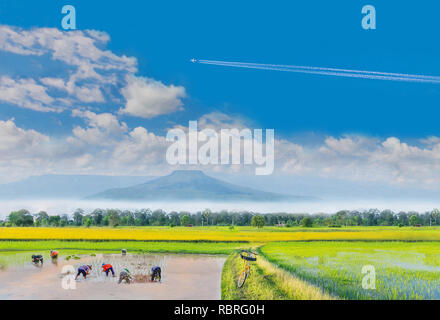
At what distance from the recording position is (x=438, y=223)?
37.6 metres

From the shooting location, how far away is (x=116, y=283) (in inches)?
552

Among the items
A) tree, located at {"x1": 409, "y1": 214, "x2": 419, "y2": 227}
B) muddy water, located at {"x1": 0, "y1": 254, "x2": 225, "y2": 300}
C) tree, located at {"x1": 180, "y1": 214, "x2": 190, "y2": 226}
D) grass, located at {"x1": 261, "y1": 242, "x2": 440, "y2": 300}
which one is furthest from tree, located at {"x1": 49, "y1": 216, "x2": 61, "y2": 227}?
tree, located at {"x1": 409, "y1": 214, "x2": 419, "y2": 227}

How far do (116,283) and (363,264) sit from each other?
464 inches

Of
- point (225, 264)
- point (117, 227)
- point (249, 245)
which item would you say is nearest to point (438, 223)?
point (249, 245)

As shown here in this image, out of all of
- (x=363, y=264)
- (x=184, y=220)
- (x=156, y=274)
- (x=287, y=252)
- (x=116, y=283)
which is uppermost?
(x=184, y=220)

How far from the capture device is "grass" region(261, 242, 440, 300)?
12750 mm

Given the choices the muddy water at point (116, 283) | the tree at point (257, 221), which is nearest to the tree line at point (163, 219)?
the tree at point (257, 221)

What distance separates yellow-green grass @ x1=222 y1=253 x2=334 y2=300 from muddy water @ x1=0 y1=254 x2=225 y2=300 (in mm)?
517

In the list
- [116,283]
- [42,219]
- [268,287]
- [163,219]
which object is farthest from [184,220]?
[268,287]

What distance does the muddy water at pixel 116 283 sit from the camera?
12500mm

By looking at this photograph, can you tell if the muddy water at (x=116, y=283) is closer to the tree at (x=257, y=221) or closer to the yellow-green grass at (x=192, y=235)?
the yellow-green grass at (x=192, y=235)

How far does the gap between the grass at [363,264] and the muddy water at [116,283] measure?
152 inches

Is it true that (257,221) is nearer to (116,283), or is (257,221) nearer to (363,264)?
(363,264)
